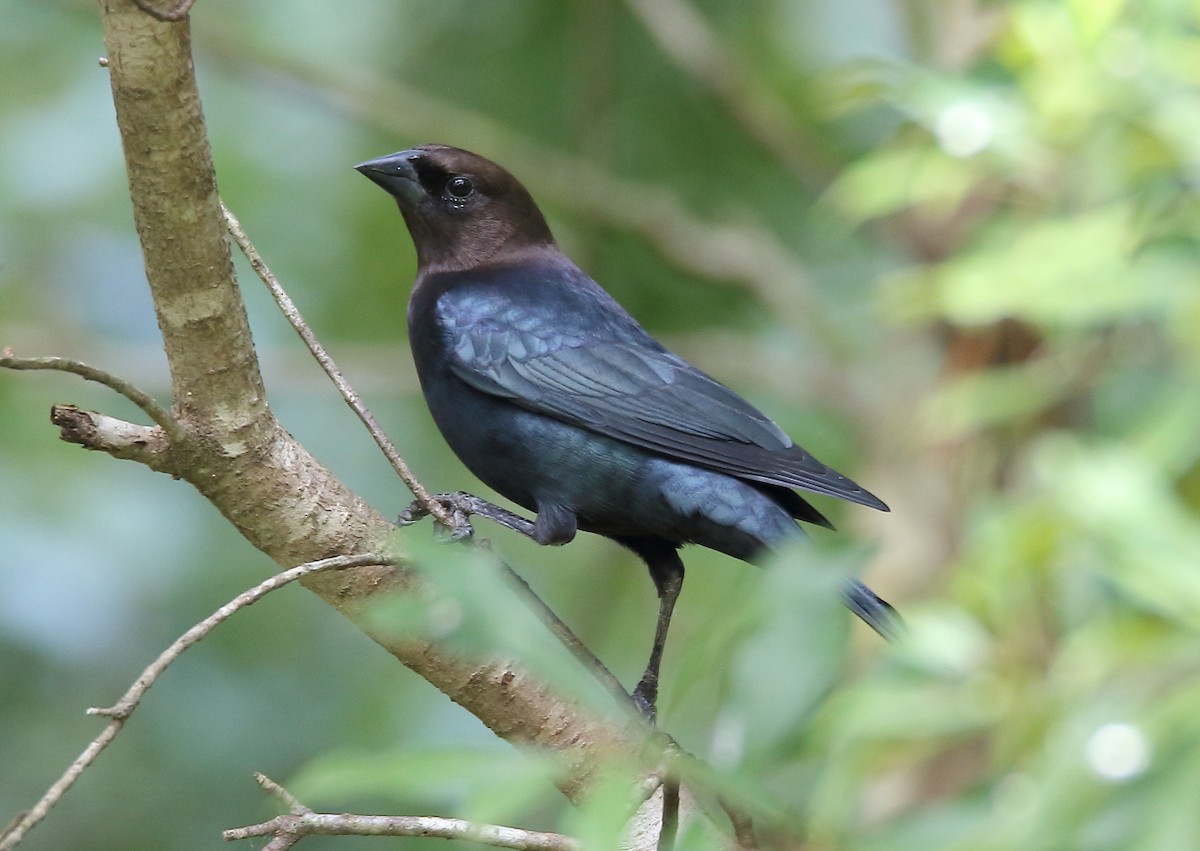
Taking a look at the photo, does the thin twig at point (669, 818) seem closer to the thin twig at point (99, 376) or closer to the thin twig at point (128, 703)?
the thin twig at point (128, 703)

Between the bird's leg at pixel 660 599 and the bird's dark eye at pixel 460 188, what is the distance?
3.27 feet

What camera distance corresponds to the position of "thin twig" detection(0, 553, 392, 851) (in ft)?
5.57

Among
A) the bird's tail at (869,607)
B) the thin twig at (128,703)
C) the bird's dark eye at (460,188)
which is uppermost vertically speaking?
the bird's dark eye at (460,188)

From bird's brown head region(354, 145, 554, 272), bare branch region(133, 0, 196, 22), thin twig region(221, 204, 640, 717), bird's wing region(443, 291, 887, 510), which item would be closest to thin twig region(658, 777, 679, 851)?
thin twig region(221, 204, 640, 717)

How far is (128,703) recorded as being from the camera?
1.81 metres

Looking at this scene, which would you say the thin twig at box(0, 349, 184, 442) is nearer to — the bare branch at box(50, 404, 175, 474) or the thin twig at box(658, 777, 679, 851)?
the bare branch at box(50, 404, 175, 474)

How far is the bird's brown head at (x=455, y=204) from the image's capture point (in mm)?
3500

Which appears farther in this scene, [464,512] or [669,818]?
[464,512]

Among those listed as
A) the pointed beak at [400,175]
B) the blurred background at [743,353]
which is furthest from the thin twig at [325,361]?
the pointed beak at [400,175]

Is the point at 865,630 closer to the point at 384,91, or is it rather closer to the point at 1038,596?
the point at 1038,596

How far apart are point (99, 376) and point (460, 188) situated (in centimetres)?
176

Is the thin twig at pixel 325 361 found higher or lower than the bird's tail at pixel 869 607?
higher

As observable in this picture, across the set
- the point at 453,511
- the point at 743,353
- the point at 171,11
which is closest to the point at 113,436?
the point at 171,11

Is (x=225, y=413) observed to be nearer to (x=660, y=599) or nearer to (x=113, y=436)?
(x=113, y=436)
